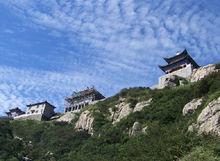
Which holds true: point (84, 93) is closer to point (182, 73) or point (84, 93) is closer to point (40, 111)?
point (40, 111)

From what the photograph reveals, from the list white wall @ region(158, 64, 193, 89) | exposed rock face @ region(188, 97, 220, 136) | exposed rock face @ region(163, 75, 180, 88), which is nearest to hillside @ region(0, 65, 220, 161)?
exposed rock face @ region(188, 97, 220, 136)

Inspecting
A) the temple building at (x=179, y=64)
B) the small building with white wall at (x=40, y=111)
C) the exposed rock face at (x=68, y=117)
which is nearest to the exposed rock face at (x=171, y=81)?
the temple building at (x=179, y=64)

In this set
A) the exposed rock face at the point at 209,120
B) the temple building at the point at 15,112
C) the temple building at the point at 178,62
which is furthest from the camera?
the temple building at the point at 15,112

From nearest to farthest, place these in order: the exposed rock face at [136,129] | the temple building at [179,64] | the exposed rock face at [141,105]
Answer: the exposed rock face at [136,129], the exposed rock face at [141,105], the temple building at [179,64]

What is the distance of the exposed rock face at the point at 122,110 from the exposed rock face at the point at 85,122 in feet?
12.3

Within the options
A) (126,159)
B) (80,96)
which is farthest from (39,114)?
(126,159)

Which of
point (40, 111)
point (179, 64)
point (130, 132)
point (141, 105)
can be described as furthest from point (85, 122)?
point (40, 111)

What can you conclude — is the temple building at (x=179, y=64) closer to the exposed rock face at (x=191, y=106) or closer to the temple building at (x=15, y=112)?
the exposed rock face at (x=191, y=106)

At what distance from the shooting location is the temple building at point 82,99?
3792 inches

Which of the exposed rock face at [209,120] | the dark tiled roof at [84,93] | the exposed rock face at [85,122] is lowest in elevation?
the exposed rock face at [209,120]

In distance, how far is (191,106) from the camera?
52750 mm

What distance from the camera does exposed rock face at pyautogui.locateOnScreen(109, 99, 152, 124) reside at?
6681cm

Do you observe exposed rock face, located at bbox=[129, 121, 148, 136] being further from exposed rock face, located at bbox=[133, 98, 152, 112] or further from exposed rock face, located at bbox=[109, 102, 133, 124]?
exposed rock face, located at bbox=[109, 102, 133, 124]

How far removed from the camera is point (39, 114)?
96.3 meters
